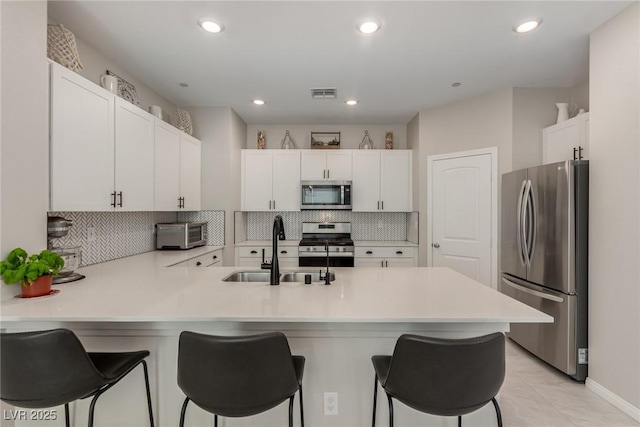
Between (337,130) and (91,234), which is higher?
(337,130)

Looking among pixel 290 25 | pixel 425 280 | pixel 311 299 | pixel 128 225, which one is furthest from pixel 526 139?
pixel 128 225

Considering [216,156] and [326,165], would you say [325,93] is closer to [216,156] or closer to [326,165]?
[326,165]

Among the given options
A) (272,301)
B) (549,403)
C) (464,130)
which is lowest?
(549,403)

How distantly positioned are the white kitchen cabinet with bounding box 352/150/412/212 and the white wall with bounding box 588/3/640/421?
7.55 feet

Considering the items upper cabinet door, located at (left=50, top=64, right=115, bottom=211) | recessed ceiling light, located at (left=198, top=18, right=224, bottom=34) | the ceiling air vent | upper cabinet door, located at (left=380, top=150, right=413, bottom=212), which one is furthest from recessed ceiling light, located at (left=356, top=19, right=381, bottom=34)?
upper cabinet door, located at (left=380, top=150, right=413, bottom=212)

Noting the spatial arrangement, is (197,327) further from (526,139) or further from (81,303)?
(526,139)

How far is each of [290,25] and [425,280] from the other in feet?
6.44

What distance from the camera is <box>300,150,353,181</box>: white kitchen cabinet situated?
4.49 metres

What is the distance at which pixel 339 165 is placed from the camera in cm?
450

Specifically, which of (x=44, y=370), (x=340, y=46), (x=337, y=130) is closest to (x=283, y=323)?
(x=44, y=370)

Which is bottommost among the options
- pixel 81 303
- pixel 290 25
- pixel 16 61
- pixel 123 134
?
pixel 81 303

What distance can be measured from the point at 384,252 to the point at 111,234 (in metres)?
3.14

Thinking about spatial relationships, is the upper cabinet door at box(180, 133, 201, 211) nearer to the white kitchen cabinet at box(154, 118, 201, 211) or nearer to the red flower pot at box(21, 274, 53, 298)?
the white kitchen cabinet at box(154, 118, 201, 211)

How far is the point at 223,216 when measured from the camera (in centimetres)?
403
